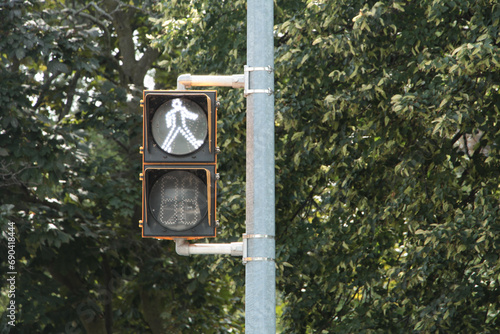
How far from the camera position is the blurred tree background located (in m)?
7.53

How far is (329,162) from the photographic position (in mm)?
9586

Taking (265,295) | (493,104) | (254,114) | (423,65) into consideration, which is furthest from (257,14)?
(493,104)

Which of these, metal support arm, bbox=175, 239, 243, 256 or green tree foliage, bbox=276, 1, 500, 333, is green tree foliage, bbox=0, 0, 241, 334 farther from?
metal support arm, bbox=175, 239, 243, 256

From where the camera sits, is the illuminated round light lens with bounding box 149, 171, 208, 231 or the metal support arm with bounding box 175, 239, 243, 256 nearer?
the illuminated round light lens with bounding box 149, 171, 208, 231

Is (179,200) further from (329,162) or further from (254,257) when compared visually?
(329,162)

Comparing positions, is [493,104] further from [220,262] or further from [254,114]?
[254,114]

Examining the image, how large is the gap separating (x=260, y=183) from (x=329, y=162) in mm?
5990

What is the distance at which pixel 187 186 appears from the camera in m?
3.66

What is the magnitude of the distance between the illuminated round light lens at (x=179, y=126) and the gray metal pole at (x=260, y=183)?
0.28m

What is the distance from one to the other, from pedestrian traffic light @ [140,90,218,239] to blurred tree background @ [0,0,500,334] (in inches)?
148

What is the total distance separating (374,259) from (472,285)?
6.07ft

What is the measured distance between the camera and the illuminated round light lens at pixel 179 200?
3658 mm

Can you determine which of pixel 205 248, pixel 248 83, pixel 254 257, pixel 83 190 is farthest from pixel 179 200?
pixel 83 190

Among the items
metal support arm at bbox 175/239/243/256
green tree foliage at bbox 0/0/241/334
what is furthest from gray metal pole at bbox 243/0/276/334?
green tree foliage at bbox 0/0/241/334
